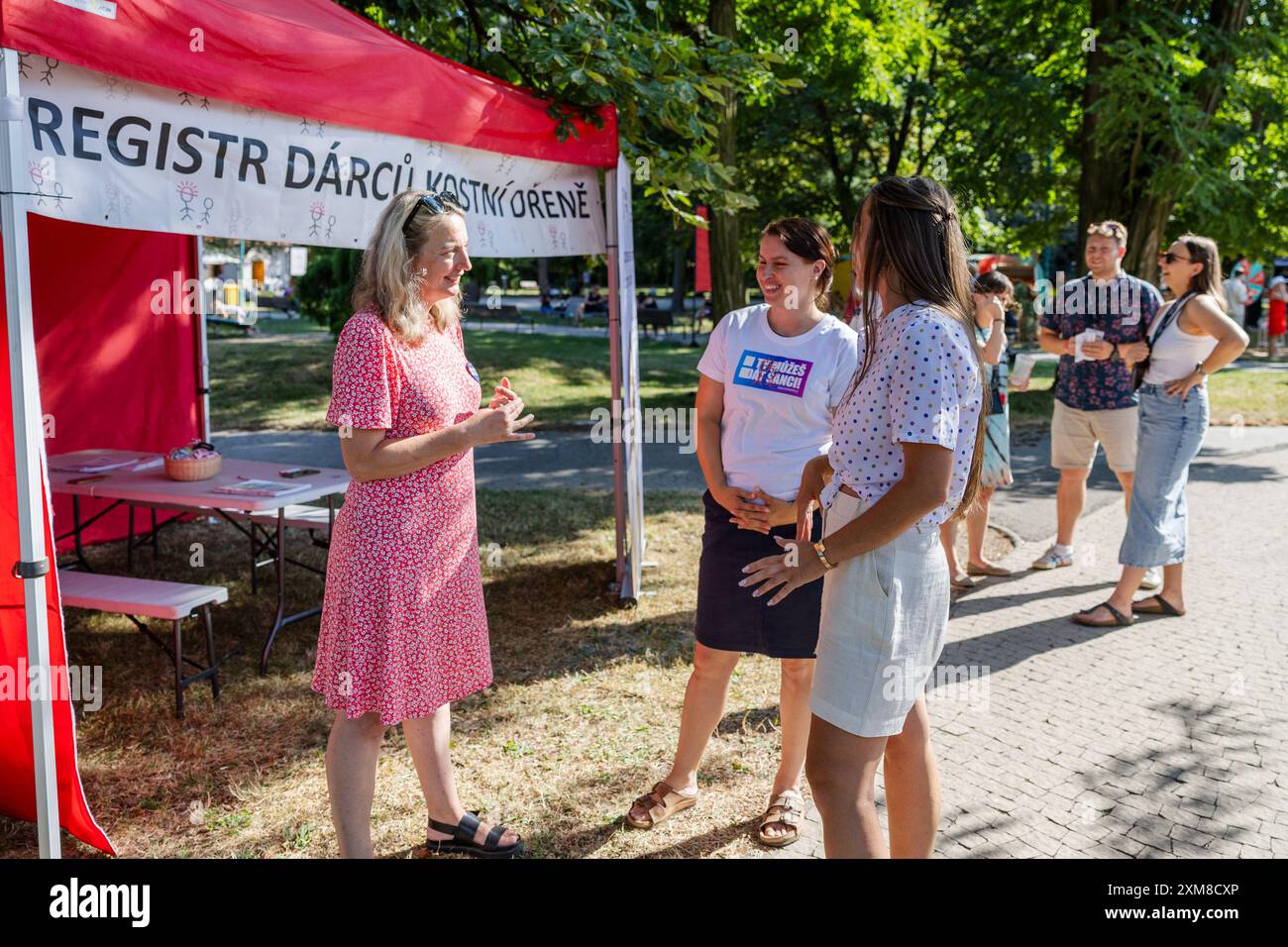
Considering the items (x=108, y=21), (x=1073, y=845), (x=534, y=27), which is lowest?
(x=1073, y=845)

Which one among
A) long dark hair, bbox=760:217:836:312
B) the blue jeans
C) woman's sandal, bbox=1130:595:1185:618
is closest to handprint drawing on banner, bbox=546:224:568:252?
long dark hair, bbox=760:217:836:312

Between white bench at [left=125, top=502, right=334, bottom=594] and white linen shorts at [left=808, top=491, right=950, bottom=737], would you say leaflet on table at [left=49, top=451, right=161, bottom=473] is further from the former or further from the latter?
white linen shorts at [left=808, top=491, right=950, bottom=737]

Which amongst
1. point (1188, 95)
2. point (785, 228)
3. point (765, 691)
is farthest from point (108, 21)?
point (1188, 95)

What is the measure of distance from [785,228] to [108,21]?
2148mm

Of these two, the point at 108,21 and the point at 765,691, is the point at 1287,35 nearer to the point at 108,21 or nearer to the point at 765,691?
the point at 765,691

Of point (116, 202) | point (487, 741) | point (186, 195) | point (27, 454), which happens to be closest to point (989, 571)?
point (487, 741)

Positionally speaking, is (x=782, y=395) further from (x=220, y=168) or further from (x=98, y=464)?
(x=98, y=464)

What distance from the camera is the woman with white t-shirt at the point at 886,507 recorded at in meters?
2.29

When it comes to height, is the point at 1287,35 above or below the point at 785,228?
above

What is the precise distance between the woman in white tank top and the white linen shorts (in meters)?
3.84

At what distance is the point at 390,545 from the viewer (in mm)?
2912

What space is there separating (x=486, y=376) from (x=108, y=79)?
50.8 feet

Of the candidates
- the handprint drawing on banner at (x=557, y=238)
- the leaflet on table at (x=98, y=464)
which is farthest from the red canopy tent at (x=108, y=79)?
the leaflet on table at (x=98, y=464)
